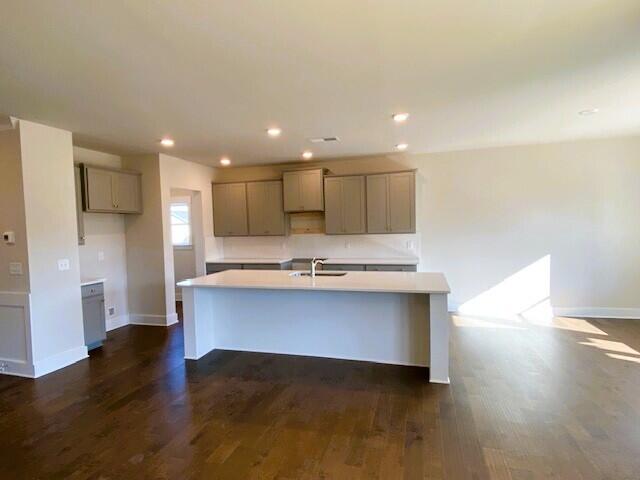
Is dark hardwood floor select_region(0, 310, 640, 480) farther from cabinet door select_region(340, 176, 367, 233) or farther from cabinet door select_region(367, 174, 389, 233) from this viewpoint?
cabinet door select_region(340, 176, 367, 233)

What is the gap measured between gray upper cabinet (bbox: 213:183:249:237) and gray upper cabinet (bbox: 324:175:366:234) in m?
1.48

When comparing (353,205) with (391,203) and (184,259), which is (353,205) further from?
(184,259)

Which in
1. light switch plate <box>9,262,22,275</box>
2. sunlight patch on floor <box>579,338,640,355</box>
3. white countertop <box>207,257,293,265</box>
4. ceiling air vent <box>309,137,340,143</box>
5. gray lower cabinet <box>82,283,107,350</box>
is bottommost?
sunlight patch on floor <box>579,338,640,355</box>

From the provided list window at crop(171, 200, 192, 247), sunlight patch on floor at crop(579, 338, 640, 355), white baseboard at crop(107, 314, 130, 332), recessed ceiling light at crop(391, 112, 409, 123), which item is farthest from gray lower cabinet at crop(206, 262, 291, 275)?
sunlight patch on floor at crop(579, 338, 640, 355)

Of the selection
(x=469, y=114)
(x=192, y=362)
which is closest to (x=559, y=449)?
(x=469, y=114)

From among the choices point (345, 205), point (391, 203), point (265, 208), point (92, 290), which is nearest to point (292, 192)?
point (265, 208)

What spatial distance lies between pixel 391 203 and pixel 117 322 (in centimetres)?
440

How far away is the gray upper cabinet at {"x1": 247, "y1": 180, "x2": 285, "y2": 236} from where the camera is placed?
6.09 m

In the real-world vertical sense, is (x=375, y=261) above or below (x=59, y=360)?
above

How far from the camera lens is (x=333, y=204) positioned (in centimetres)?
579

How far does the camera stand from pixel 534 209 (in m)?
5.36

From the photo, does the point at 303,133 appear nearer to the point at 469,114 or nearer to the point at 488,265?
the point at 469,114

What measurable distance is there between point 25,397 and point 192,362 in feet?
4.54

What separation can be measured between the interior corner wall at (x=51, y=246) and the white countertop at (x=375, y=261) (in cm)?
331
